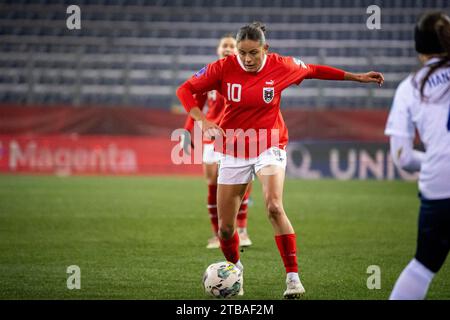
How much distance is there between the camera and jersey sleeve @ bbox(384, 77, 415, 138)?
13.9 feet

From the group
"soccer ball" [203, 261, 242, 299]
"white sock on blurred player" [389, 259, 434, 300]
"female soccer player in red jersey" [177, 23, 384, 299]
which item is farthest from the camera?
"female soccer player in red jersey" [177, 23, 384, 299]

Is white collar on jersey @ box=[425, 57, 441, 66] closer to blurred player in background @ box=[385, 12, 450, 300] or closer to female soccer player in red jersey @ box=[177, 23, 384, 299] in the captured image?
blurred player in background @ box=[385, 12, 450, 300]

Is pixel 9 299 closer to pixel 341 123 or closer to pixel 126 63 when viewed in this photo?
pixel 341 123

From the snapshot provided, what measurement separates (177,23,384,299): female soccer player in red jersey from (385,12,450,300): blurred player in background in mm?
1994

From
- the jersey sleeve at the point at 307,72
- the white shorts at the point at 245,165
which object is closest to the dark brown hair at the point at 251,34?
the jersey sleeve at the point at 307,72

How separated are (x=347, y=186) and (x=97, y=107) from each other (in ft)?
23.7

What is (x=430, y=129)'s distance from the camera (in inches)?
167

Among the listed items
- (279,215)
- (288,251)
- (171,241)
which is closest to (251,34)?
(279,215)

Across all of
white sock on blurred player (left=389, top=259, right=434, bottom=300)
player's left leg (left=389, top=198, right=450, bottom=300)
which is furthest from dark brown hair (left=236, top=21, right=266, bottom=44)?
white sock on blurred player (left=389, top=259, right=434, bottom=300)

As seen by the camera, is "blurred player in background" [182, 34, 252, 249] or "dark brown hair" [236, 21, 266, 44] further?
"blurred player in background" [182, 34, 252, 249]

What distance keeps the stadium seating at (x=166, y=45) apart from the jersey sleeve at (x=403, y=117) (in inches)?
703

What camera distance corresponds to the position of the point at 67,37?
24.7 metres

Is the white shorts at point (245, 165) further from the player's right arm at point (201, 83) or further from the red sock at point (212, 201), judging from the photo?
the red sock at point (212, 201)
